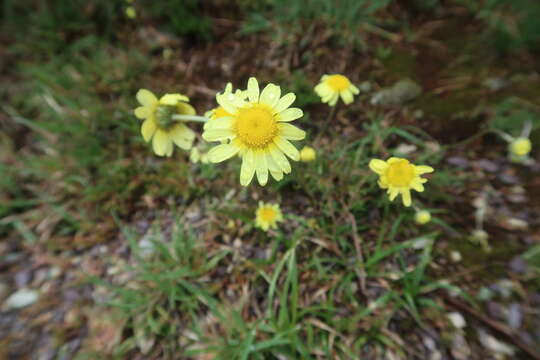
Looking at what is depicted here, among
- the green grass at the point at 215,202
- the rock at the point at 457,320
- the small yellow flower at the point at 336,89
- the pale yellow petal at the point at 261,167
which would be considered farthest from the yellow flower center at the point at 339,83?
the rock at the point at 457,320

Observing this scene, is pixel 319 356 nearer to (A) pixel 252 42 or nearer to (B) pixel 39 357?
(B) pixel 39 357

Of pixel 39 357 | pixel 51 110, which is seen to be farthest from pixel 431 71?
pixel 39 357

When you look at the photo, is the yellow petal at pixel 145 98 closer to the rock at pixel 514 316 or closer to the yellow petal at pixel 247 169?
the yellow petal at pixel 247 169

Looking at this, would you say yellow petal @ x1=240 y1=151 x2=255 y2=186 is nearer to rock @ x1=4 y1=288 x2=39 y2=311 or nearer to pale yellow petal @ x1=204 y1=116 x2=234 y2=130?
pale yellow petal @ x1=204 y1=116 x2=234 y2=130

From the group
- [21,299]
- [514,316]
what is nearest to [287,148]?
[514,316]

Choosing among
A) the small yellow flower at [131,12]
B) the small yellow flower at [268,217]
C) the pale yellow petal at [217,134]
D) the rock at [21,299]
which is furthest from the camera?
the small yellow flower at [131,12]

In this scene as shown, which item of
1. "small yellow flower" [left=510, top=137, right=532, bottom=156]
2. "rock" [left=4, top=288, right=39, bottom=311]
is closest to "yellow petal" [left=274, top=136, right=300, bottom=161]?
"small yellow flower" [left=510, top=137, right=532, bottom=156]
